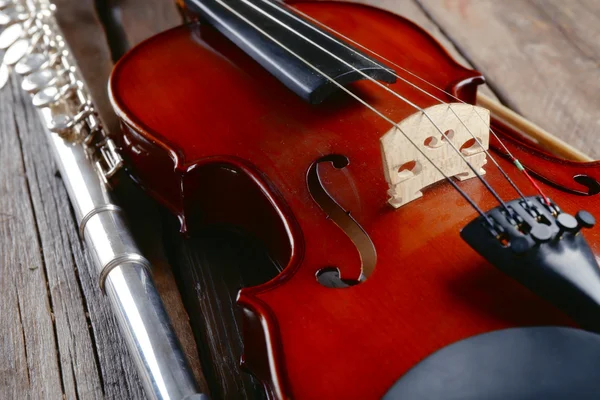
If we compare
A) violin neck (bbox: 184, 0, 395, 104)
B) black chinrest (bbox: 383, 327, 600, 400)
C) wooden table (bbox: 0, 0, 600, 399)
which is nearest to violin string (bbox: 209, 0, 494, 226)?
violin neck (bbox: 184, 0, 395, 104)

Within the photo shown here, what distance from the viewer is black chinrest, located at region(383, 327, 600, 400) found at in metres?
0.47

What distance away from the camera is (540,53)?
123cm

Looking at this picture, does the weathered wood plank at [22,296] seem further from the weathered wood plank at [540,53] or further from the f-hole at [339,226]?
the weathered wood plank at [540,53]

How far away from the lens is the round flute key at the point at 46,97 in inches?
37.8

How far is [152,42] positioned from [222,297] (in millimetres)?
448

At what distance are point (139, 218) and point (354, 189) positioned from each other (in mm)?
428

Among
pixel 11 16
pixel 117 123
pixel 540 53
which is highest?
pixel 11 16

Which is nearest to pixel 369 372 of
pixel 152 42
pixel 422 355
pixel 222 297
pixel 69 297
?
pixel 422 355

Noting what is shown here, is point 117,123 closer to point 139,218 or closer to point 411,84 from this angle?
point 139,218

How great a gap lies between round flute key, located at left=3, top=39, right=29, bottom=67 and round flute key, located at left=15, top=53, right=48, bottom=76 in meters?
0.02

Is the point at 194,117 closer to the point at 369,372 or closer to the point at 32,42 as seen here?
the point at 32,42

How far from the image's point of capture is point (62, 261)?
0.94 m

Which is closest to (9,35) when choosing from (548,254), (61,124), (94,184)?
(61,124)

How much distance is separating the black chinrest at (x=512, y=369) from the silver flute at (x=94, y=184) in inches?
10.2
